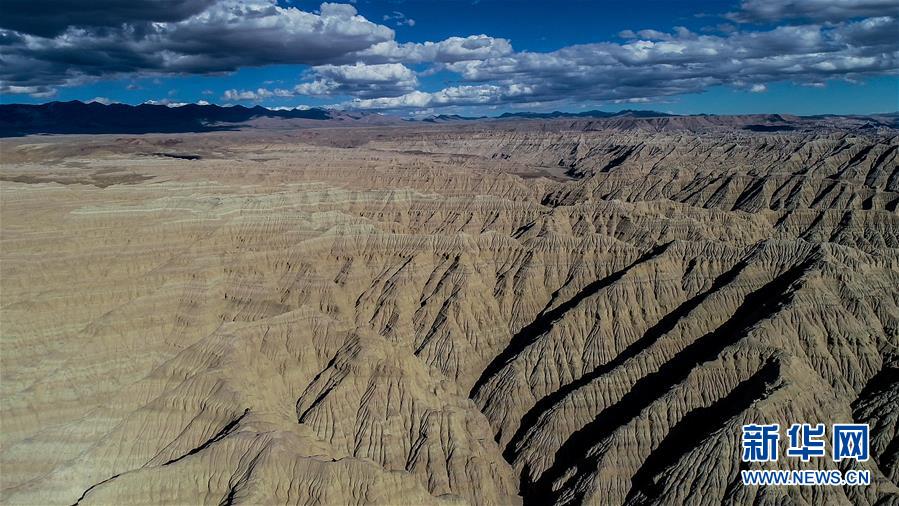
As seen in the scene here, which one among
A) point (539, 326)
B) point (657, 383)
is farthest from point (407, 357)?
point (657, 383)

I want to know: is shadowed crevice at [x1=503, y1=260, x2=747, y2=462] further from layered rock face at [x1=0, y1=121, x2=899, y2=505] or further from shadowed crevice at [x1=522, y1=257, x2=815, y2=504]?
shadowed crevice at [x1=522, y1=257, x2=815, y2=504]

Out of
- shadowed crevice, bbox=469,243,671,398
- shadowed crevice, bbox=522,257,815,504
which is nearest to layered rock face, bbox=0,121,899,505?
shadowed crevice, bbox=522,257,815,504

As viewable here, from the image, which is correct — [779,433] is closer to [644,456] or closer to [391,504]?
[644,456]

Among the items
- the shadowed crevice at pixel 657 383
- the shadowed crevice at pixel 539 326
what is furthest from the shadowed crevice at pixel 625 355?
the shadowed crevice at pixel 539 326

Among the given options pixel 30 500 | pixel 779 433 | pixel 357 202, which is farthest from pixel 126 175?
pixel 779 433

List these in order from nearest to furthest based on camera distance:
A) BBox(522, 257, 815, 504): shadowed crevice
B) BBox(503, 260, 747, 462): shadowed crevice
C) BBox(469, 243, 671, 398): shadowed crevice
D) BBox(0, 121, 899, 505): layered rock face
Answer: BBox(0, 121, 899, 505): layered rock face, BBox(522, 257, 815, 504): shadowed crevice, BBox(503, 260, 747, 462): shadowed crevice, BBox(469, 243, 671, 398): shadowed crevice

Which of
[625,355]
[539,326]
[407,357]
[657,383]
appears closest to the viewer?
[657,383]

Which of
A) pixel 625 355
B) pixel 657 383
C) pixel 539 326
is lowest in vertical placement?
pixel 657 383

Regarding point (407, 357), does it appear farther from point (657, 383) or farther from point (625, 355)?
point (657, 383)
